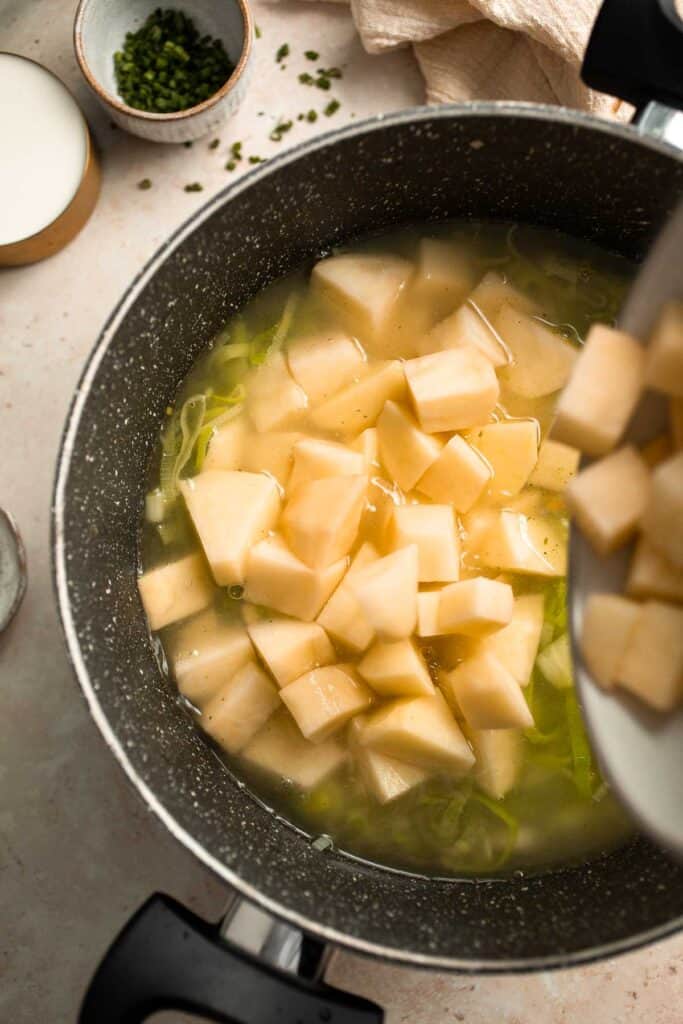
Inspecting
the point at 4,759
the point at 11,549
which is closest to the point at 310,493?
the point at 11,549

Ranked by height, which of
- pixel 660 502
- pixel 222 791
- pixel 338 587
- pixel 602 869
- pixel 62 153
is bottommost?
pixel 222 791

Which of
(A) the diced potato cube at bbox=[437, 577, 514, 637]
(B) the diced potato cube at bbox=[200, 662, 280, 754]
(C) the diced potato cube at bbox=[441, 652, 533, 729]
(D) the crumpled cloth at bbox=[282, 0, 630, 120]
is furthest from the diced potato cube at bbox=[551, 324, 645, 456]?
(D) the crumpled cloth at bbox=[282, 0, 630, 120]

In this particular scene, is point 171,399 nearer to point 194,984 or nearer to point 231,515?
point 231,515

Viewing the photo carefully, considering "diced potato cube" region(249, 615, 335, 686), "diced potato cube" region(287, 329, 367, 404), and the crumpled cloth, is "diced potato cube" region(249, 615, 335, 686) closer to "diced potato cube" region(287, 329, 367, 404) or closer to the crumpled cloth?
"diced potato cube" region(287, 329, 367, 404)

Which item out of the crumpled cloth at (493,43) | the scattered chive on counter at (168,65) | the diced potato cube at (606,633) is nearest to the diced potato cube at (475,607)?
the diced potato cube at (606,633)

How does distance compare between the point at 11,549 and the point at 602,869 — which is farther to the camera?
the point at 11,549

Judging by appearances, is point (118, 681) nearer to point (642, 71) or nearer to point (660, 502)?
point (660, 502)

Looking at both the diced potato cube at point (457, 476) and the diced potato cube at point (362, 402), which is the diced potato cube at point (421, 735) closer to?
the diced potato cube at point (457, 476)
